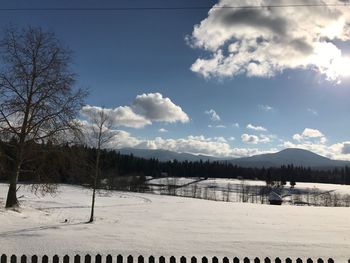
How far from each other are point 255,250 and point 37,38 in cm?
1928

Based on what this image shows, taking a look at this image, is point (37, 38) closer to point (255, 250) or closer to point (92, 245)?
point (92, 245)

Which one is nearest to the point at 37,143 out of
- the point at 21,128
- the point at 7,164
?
the point at 21,128

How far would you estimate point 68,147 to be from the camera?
27172 mm

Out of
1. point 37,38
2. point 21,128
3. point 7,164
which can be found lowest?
point 7,164

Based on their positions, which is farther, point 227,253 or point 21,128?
point 21,128

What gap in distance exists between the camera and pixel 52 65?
26344 millimetres

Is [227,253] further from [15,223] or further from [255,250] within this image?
[15,223]

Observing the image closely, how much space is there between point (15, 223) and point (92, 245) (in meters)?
7.98

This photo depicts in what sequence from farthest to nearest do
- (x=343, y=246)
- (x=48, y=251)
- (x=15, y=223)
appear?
(x=15, y=223) < (x=343, y=246) < (x=48, y=251)

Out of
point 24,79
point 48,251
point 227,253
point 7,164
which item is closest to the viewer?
point 48,251

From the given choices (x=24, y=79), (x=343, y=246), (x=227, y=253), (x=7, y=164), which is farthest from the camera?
(x=7, y=164)

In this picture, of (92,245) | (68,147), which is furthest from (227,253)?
(68,147)

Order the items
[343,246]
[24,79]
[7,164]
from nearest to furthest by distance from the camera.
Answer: [343,246], [24,79], [7,164]

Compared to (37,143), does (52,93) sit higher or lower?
higher
